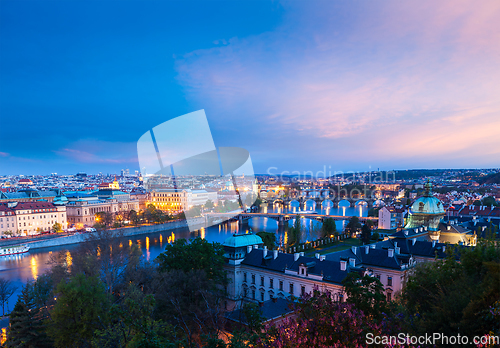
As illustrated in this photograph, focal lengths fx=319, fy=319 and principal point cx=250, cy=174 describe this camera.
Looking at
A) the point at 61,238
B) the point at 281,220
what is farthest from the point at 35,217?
the point at 281,220

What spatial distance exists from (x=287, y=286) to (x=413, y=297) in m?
6.33

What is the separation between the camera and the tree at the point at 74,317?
8.24 meters

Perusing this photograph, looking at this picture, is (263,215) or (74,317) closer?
(74,317)

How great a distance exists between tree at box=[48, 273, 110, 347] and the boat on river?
2154cm

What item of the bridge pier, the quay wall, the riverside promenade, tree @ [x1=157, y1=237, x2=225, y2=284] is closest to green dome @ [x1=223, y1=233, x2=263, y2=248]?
tree @ [x1=157, y1=237, x2=225, y2=284]

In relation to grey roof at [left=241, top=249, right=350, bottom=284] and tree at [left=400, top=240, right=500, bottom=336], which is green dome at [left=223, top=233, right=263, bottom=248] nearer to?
grey roof at [left=241, top=249, right=350, bottom=284]

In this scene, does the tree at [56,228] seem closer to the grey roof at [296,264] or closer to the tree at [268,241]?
the tree at [268,241]

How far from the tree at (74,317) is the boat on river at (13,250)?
21.5 metres

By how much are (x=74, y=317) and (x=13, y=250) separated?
22.5 m

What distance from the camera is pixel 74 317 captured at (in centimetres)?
838

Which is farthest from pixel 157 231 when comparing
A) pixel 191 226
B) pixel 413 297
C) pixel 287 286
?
pixel 413 297

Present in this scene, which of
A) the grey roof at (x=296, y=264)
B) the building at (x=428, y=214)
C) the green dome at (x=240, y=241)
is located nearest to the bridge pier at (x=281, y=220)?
the building at (x=428, y=214)

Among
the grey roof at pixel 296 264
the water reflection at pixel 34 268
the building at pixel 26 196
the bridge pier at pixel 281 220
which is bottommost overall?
the bridge pier at pixel 281 220

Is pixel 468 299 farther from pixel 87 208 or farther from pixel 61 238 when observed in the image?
pixel 87 208
